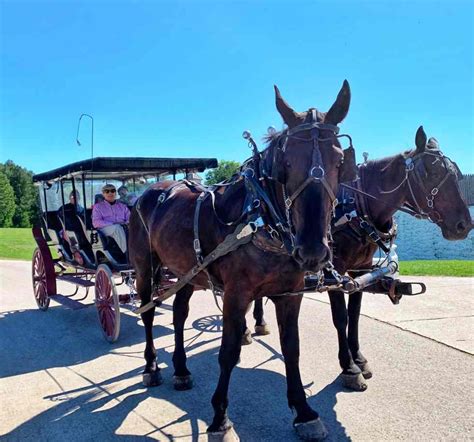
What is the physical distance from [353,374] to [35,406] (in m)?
2.90

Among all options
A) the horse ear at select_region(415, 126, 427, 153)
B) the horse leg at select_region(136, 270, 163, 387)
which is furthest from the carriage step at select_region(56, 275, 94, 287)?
the horse ear at select_region(415, 126, 427, 153)

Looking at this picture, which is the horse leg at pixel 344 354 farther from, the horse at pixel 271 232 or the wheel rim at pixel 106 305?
the wheel rim at pixel 106 305

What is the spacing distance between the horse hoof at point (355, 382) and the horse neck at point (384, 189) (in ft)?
4.66

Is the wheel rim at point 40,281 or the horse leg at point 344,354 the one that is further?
the wheel rim at point 40,281

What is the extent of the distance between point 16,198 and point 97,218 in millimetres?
74738

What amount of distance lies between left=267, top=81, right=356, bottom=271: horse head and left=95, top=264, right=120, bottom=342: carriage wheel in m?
3.64

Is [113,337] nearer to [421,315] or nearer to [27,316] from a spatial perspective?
[27,316]

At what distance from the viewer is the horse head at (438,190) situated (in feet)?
12.6

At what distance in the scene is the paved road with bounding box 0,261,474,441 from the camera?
338 centimetres

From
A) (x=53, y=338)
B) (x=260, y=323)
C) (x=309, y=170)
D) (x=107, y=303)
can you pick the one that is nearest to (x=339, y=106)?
(x=309, y=170)

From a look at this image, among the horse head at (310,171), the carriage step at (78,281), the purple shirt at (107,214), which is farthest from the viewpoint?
the carriage step at (78,281)

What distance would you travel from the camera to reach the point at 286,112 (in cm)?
288

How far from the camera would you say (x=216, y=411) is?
315cm

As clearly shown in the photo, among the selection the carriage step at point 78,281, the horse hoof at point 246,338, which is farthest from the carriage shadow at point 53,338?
the horse hoof at point 246,338
